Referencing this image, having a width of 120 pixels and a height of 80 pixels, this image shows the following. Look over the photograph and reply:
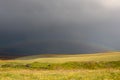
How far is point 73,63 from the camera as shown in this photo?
199 ft

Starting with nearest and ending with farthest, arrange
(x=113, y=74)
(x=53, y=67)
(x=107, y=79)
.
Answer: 1. (x=107, y=79)
2. (x=113, y=74)
3. (x=53, y=67)

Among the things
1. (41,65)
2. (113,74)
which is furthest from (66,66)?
(113,74)

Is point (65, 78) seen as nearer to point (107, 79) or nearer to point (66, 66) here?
point (107, 79)

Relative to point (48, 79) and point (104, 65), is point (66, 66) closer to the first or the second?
point (104, 65)

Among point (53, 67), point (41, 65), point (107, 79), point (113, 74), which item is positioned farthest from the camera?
point (41, 65)

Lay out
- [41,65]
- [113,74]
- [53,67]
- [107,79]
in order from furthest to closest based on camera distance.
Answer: [41,65] < [53,67] < [113,74] < [107,79]

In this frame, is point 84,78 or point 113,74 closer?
point 84,78

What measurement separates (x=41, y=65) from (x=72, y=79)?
101ft

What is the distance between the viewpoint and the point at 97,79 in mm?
31578

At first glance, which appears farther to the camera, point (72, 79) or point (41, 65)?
point (41, 65)

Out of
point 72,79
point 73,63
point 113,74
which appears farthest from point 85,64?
point 72,79

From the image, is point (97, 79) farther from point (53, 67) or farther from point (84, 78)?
point (53, 67)

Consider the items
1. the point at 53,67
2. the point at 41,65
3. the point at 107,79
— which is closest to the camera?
the point at 107,79

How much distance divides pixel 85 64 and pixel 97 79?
26834mm
